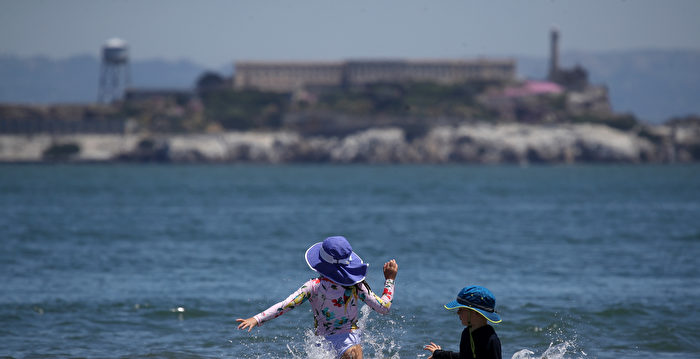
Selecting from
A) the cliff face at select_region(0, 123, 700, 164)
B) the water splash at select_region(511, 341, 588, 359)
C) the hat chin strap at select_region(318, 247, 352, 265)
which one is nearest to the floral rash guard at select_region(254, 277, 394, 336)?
the hat chin strap at select_region(318, 247, 352, 265)

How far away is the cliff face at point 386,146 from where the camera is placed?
568 ft

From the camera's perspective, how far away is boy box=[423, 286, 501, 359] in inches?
325

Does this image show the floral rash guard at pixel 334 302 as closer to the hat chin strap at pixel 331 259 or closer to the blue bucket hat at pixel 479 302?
the hat chin strap at pixel 331 259

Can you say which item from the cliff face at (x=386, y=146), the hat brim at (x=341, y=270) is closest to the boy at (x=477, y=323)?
the hat brim at (x=341, y=270)

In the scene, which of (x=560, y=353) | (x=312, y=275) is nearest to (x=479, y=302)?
(x=560, y=353)

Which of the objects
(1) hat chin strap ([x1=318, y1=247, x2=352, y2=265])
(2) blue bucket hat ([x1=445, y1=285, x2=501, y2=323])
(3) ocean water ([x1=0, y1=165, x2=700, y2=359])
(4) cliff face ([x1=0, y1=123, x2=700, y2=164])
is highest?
(1) hat chin strap ([x1=318, y1=247, x2=352, y2=265])

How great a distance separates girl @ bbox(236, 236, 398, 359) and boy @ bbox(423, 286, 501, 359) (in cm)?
96

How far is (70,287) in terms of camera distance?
2038cm

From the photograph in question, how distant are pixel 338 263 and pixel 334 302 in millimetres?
467

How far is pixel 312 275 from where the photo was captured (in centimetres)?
2236

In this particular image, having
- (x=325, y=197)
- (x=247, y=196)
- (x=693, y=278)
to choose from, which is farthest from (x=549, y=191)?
(x=693, y=278)

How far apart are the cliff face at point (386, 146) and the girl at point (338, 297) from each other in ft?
539

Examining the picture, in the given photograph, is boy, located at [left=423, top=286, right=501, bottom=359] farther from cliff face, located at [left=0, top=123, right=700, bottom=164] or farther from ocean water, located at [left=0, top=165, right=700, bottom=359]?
cliff face, located at [left=0, top=123, right=700, bottom=164]

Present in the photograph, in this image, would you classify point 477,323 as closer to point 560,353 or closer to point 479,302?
point 479,302
